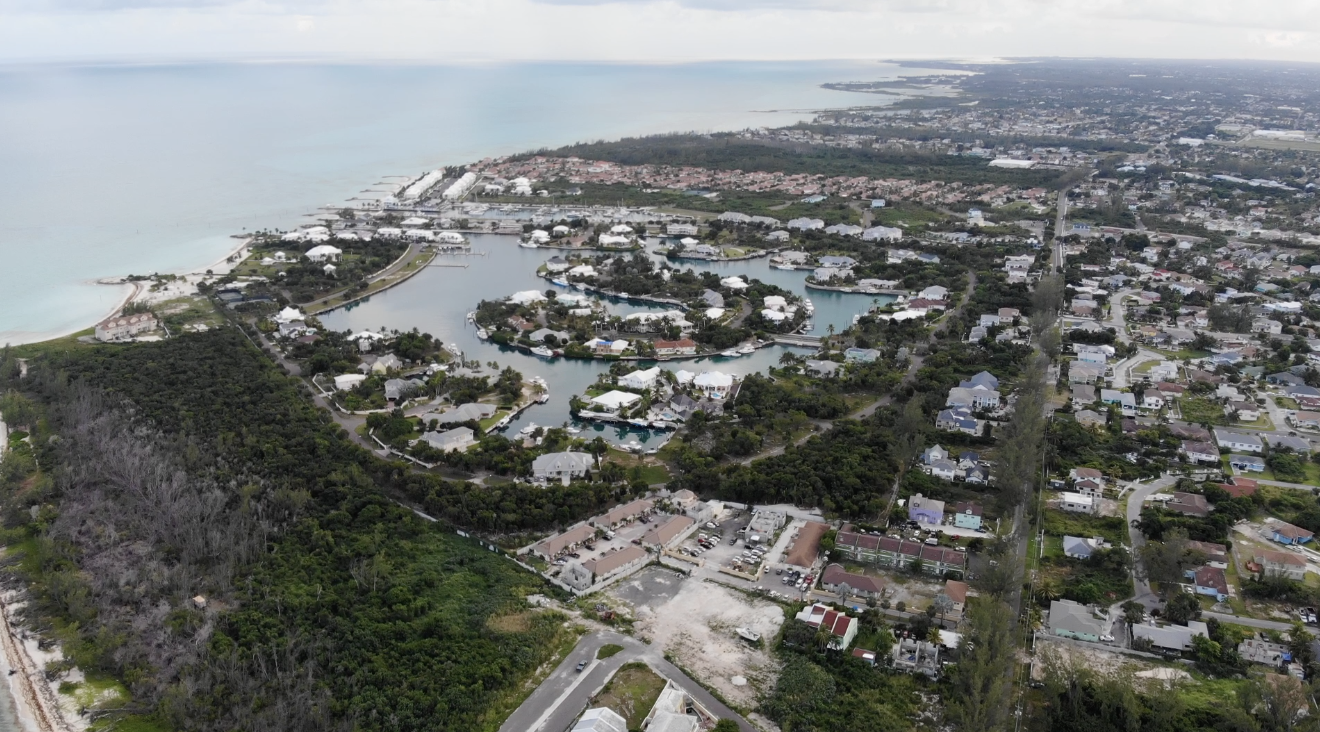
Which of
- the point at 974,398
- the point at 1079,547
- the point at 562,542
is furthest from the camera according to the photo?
the point at 974,398

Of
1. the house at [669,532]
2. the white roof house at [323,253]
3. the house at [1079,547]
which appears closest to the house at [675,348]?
the house at [669,532]

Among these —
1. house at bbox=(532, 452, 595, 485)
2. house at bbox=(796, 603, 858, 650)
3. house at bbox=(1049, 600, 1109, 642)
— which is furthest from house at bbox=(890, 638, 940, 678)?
house at bbox=(532, 452, 595, 485)

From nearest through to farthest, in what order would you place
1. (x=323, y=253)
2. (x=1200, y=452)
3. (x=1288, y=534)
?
(x=1288, y=534) → (x=1200, y=452) → (x=323, y=253)

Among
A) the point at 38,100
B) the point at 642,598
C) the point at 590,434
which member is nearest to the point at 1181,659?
the point at 642,598

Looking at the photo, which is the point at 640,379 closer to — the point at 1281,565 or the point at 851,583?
the point at 851,583

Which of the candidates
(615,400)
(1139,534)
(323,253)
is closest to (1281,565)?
(1139,534)

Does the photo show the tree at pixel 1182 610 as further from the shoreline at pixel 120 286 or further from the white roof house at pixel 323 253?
the white roof house at pixel 323 253

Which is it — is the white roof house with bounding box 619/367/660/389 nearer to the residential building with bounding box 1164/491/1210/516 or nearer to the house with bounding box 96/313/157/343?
the residential building with bounding box 1164/491/1210/516
